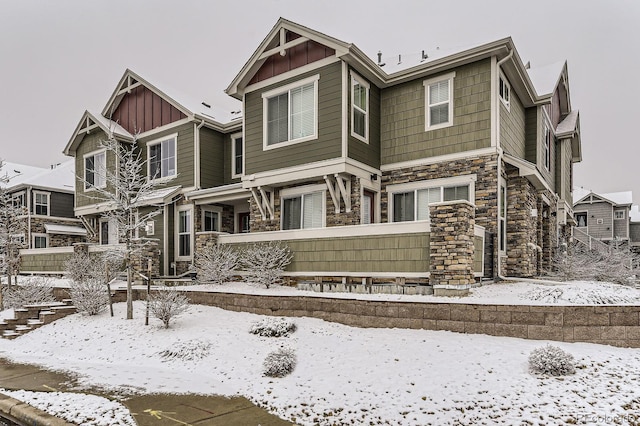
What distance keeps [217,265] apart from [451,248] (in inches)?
275

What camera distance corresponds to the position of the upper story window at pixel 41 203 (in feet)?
84.0

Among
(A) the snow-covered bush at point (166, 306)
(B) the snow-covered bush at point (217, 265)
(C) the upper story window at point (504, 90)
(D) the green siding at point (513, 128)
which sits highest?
(C) the upper story window at point (504, 90)

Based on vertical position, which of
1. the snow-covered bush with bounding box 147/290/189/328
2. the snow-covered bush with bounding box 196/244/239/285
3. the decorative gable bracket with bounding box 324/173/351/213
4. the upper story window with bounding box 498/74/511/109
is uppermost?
the upper story window with bounding box 498/74/511/109

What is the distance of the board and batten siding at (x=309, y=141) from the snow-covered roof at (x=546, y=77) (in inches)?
307

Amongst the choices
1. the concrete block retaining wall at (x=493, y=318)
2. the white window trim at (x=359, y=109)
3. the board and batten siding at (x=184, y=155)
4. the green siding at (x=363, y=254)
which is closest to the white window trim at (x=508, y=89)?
the white window trim at (x=359, y=109)

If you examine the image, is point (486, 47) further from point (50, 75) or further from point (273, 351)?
point (50, 75)

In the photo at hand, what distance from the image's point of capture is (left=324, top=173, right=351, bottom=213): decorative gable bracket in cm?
1241

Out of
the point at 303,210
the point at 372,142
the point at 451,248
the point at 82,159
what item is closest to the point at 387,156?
the point at 372,142

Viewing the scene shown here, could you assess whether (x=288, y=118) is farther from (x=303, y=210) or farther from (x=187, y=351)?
(x=187, y=351)

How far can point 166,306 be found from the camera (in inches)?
360

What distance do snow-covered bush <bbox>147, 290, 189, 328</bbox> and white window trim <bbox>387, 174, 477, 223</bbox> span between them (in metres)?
Answer: 6.95

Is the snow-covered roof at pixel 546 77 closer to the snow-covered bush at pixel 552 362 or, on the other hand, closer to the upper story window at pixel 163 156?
the snow-covered bush at pixel 552 362

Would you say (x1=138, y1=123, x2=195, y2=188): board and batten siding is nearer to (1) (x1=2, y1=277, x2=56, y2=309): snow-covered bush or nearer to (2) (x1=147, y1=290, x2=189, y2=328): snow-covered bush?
(1) (x1=2, y1=277, x2=56, y2=309): snow-covered bush

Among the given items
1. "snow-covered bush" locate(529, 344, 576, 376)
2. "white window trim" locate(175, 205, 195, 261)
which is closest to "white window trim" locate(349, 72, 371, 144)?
"white window trim" locate(175, 205, 195, 261)
